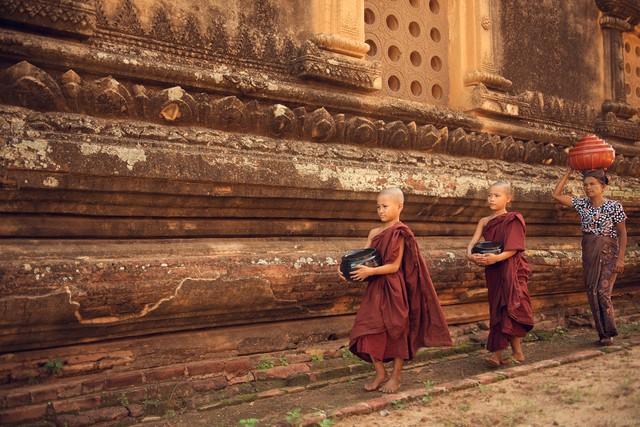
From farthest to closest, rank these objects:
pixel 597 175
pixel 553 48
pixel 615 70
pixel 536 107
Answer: pixel 615 70 → pixel 553 48 → pixel 536 107 → pixel 597 175

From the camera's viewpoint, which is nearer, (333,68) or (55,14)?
(55,14)

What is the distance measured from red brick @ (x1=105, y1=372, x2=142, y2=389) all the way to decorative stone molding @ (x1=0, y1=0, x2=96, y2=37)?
172cm

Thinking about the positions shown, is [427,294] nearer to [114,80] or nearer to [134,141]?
[134,141]

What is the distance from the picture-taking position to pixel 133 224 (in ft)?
11.7

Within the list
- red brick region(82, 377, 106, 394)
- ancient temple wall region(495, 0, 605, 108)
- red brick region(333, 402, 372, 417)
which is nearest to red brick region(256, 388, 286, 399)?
red brick region(333, 402, 372, 417)

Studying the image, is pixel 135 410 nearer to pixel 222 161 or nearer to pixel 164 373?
pixel 164 373

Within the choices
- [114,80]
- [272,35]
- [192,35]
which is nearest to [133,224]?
[114,80]

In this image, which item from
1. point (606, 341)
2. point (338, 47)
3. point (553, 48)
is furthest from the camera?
point (553, 48)

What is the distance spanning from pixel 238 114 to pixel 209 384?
4.91 ft

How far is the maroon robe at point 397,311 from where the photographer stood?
3.68 m

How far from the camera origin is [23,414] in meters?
2.97

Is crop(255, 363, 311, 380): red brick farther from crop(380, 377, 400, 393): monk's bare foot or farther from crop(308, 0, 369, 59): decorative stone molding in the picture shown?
crop(308, 0, 369, 59): decorative stone molding

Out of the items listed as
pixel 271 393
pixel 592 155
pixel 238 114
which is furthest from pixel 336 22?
pixel 271 393

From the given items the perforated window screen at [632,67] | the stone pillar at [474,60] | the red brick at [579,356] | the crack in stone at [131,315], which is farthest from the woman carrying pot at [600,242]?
the crack in stone at [131,315]
